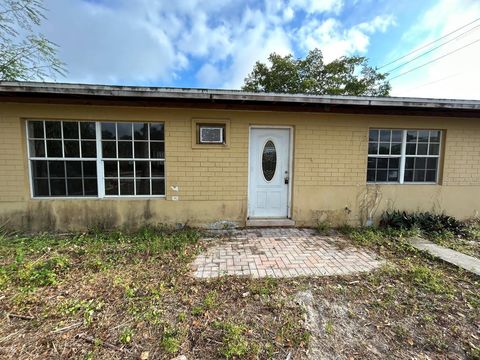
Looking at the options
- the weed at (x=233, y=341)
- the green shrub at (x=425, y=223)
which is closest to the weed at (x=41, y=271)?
the weed at (x=233, y=341)

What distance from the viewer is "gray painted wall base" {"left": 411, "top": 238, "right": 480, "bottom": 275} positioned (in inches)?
154

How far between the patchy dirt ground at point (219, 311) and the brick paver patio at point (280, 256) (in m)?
0.24

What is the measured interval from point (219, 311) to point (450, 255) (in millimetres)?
4266

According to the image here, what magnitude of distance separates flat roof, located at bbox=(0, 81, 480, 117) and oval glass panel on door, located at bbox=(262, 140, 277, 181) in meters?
0.86

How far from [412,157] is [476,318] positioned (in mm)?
4243

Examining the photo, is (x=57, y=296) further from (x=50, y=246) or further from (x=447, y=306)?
(x=447, y=306)

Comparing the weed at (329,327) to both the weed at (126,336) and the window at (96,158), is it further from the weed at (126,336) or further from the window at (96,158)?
the window at (96,158)

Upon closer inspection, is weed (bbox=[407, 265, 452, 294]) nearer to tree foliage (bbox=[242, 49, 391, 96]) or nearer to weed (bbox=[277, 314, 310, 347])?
weed (bbox=[277, 314, 310, 347])

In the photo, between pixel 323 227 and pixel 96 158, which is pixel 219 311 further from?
pixel 96 158

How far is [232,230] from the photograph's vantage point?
5543 millimetres

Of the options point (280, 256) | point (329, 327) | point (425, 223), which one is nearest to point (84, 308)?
point (329, 327)

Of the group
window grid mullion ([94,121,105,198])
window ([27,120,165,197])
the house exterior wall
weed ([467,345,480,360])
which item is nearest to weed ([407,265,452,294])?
weed ([467,345,480,360])

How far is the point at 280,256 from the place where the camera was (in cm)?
421

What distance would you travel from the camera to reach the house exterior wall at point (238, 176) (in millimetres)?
5043
